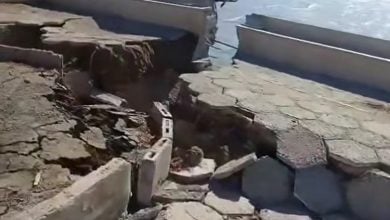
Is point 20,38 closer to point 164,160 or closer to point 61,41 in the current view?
point 61,41

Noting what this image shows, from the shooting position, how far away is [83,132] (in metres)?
2.76

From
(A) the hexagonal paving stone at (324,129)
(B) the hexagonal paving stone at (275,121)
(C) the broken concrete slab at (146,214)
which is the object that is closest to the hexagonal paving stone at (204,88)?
(B) the hexagonal paving stone at (275,121)

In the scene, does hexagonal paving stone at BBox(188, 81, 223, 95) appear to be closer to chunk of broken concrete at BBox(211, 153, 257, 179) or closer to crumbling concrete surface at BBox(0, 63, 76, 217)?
chunk of broken concrete at BBox(211, 153, 257, 179)

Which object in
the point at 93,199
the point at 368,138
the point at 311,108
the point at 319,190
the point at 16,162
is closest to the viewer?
the point at 93,199

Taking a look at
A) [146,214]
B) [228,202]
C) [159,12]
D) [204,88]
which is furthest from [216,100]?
[159,12]

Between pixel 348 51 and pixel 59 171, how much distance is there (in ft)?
8.24

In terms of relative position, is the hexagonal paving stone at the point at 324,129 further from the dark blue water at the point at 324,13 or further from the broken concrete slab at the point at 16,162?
the dark blue water at the point at 324,13

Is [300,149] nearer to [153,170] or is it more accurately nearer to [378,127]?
[378,127]

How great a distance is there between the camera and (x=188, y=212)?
7.96 ft

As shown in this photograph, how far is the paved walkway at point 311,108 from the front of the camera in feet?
8.87

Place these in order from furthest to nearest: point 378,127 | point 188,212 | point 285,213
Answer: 1. point 378,127
2. point 285,213
3. point 188,212

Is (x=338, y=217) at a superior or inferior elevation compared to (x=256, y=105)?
inferior

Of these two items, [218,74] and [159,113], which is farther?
[218,74]

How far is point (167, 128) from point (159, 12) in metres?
1.82
